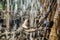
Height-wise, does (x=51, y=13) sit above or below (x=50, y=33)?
above

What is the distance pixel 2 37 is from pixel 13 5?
1.09ft

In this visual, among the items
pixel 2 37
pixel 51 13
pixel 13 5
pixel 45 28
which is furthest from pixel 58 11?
pixel 2 37

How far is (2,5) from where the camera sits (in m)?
2.11

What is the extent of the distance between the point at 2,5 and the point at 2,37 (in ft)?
1.02

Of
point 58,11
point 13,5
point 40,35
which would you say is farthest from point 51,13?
point 13,5

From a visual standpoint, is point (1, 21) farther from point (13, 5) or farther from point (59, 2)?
point (59, 2)

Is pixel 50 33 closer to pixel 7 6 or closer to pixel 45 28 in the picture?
pixel 45 28

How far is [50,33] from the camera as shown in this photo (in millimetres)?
2193

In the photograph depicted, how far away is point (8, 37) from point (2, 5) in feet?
1.06

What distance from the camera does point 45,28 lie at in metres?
2.20

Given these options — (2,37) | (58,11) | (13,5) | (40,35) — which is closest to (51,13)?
(58,11)

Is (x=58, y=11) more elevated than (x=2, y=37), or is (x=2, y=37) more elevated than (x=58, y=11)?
→ (x=58, y=11)

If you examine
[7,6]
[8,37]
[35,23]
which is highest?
[7,6]

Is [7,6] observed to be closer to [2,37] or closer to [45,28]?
[2,37]
